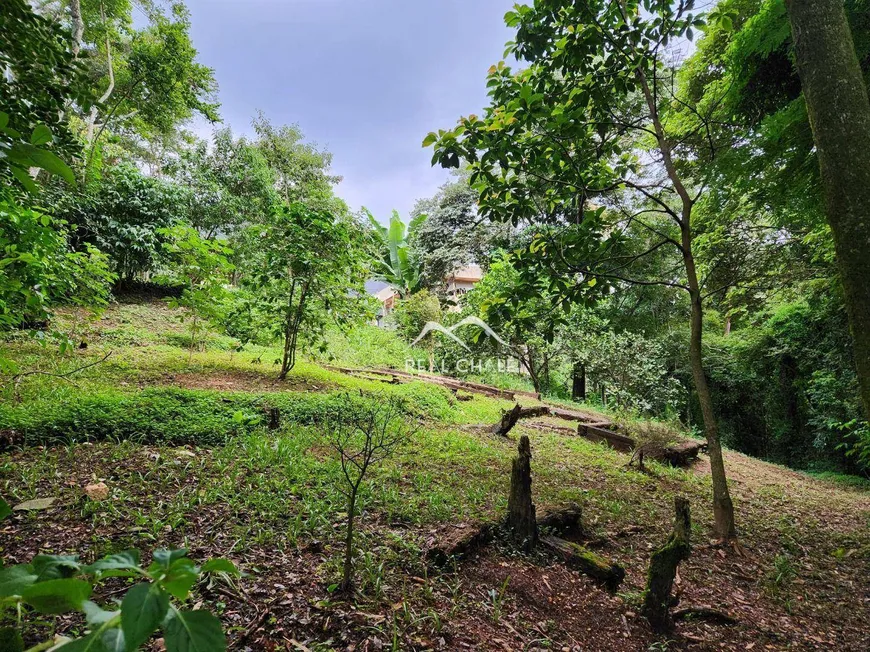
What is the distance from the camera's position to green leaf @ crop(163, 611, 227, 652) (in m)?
0.44

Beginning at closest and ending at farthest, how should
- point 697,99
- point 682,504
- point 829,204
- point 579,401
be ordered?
point 829,204 < point 682,504 < point 697,99 < point 579,401

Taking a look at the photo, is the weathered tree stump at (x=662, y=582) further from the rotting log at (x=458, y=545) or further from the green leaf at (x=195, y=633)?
the green leaf at (x=195, y=633)

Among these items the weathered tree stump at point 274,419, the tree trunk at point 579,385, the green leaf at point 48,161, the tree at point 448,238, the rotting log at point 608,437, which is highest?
the tree at point 448,238

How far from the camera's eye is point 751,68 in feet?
11.4

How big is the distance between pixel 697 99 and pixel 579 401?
9015 mm

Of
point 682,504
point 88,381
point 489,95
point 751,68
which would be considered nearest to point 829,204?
point 682,504

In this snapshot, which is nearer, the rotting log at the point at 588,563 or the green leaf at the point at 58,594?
the green leaf at the point at 58,594

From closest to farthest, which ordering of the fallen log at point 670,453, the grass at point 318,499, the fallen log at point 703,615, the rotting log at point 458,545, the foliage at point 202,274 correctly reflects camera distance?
the grass at point 318,499
the fallen log at point 703,615
the rotting log at point 458,545
the fallen log at point 670,453
the foliage at point 202,274

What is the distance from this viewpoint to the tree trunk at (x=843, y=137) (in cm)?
160

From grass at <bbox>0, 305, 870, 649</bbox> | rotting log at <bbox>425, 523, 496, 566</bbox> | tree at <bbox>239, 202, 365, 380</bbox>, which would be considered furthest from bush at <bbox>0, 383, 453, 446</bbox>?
rotting log at <bbox>425, 523, 496, 566</bbox>

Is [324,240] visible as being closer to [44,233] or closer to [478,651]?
[44,233]

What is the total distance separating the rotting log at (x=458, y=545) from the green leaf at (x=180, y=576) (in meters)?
2.10

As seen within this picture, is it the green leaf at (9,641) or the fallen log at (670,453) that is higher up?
the green leaf at (9,641)

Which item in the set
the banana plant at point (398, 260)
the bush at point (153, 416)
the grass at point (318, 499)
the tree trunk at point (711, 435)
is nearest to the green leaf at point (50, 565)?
the grass at point (318, 499)
